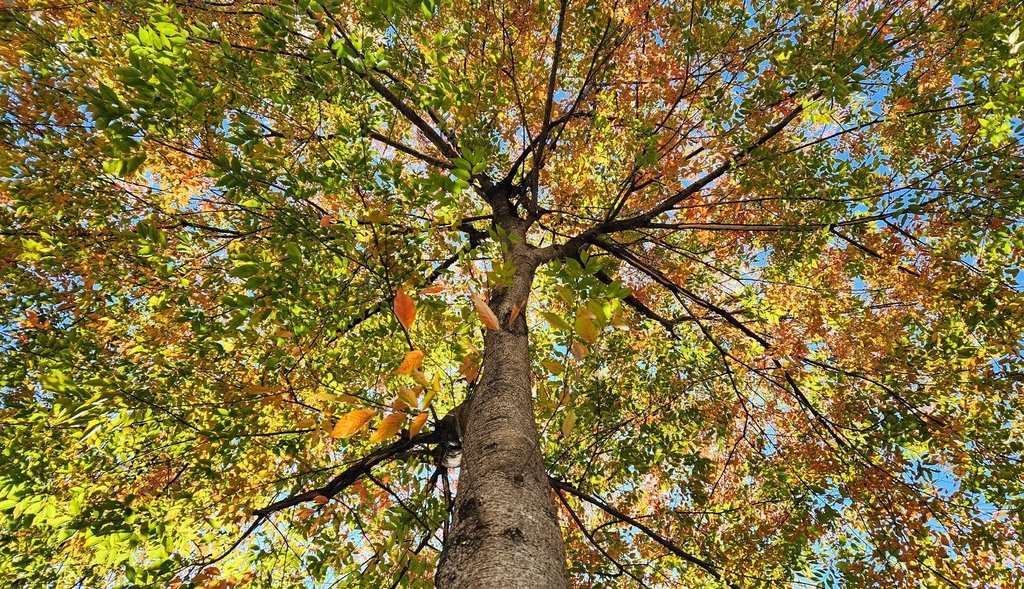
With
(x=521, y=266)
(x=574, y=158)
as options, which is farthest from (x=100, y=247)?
(x=574, y=158)

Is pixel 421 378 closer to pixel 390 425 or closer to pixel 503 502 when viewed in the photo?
pixel 390 425

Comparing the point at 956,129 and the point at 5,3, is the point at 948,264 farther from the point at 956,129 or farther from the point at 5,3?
the point at 5,3

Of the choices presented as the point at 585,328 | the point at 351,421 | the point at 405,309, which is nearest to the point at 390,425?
the point at 351,421

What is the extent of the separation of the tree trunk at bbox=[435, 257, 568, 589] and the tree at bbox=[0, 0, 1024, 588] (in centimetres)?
2

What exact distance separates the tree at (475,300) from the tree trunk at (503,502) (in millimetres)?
16

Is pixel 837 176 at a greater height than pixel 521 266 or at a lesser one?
greater

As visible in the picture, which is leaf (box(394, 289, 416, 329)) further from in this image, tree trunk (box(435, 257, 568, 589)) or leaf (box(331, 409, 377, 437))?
tree trunk (box(435, 257, 568, 589))

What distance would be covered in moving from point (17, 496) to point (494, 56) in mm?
5115

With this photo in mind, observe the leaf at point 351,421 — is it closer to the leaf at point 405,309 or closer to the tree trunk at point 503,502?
the leaf at point 405,309

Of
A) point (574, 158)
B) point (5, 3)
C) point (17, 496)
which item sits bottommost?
point (17, 496)

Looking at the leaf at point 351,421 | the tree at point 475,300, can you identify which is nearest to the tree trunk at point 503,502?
the tree at point 475,300

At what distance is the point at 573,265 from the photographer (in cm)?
211

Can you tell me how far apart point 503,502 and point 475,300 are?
0.89 meters

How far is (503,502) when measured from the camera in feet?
5.78
